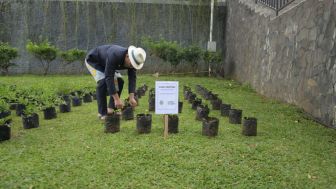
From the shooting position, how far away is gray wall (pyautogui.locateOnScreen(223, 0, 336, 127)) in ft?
18.4

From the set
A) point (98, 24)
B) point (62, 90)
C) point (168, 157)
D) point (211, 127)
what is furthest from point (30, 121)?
point (98, 24)

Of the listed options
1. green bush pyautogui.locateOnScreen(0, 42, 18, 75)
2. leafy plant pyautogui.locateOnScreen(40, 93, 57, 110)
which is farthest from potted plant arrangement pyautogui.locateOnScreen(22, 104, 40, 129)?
green bush pyautogui.locateOnScreen(0, 42, 18, 75)

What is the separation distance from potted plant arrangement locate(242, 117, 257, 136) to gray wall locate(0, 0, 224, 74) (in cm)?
976

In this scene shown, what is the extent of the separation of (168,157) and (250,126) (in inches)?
54.8

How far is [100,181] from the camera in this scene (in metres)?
3.25

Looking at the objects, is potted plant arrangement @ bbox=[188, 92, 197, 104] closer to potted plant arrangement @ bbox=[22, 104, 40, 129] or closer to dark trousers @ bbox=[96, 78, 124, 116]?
dark trousers @ bbox=[96, 78, 124, 116]

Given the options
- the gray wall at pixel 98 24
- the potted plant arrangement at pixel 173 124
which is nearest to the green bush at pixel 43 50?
the gray wall at pixel 98 24

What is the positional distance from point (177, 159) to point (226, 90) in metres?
6.15

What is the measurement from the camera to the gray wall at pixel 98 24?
14242 mm

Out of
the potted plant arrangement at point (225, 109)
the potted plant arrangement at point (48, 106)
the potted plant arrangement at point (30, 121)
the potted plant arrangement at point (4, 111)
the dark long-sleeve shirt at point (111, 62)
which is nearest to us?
the dark long-sleeve shirt at point (111, 62)

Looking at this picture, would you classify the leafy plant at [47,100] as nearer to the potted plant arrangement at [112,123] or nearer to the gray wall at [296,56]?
the potted plant arrangement at [112,123]

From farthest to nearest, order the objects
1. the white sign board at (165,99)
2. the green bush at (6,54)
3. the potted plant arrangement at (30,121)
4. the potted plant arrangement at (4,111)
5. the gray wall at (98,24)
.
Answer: the gray wall at (98,24) → the green bush at (6,54) → the potted plant arrangement at (4,111) → the potted plant arrangement at (30,121) → the white sign board at (165,99)

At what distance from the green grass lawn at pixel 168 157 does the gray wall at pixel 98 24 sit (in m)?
9.44

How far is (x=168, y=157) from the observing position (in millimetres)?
3836
